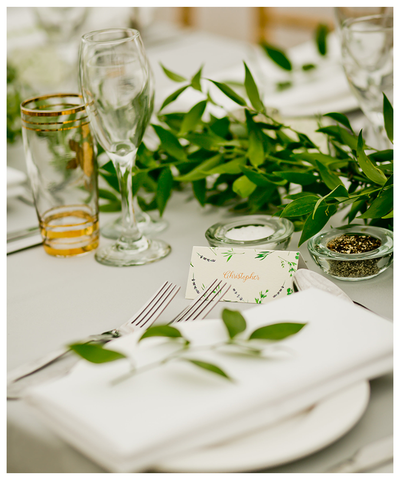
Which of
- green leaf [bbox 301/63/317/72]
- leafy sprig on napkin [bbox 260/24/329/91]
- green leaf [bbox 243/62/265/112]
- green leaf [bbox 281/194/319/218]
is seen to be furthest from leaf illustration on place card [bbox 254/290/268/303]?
green leaf [bbox 301/63/317/72]

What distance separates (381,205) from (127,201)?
363 millimetres

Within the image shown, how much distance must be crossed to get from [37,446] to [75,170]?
0.46 meters

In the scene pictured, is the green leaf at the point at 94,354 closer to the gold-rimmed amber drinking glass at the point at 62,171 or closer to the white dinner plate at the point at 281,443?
the white dinner plate at the point at 281,443

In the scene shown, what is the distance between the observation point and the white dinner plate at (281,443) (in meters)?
0.42

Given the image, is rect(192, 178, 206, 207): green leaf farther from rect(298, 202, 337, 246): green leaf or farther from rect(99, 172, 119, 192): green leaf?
rect(298, 202, 337, 246): green leaf

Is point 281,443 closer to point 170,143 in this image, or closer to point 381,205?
point 381,205

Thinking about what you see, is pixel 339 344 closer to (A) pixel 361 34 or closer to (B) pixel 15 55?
(A) pixel 361 34

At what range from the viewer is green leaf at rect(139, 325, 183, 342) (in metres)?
0.48

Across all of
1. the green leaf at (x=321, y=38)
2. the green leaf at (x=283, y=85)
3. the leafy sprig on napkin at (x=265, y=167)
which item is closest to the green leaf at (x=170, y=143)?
the leafy sprig on napkin at (x=265, y=167)

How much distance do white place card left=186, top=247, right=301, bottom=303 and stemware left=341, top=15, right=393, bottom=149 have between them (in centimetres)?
44

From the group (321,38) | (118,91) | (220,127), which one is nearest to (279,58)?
(321,38)

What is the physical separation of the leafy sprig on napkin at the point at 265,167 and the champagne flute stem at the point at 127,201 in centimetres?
6

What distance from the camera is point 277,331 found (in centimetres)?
50
